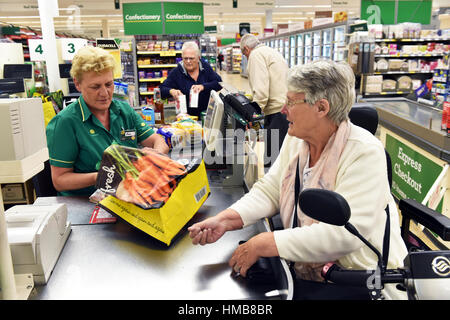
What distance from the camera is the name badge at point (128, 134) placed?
2484 mm

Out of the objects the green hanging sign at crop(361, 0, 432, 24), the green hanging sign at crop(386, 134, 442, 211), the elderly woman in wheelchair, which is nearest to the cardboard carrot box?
the elderly woman in wheelchair

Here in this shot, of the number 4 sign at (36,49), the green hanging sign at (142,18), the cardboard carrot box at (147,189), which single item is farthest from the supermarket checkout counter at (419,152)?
the green hanging sign at (142,18)

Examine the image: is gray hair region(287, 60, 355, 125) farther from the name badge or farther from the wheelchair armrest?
the name badge

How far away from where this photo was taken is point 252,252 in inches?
54.2

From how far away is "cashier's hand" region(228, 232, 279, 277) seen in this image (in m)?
1.35

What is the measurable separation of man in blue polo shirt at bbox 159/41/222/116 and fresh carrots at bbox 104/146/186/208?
3.03 m

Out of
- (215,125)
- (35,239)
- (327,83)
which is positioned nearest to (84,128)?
(215,125)

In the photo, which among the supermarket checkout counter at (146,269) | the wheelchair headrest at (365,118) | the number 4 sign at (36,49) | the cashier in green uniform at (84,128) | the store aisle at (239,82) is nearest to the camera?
the supermarket checkout counter at (146,269)

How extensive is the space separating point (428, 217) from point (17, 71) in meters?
5.59

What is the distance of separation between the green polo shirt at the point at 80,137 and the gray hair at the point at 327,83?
1.27 m

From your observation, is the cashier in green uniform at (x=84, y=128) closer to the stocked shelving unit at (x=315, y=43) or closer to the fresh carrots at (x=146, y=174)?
the fresh carrots at (x=146, y=174)
